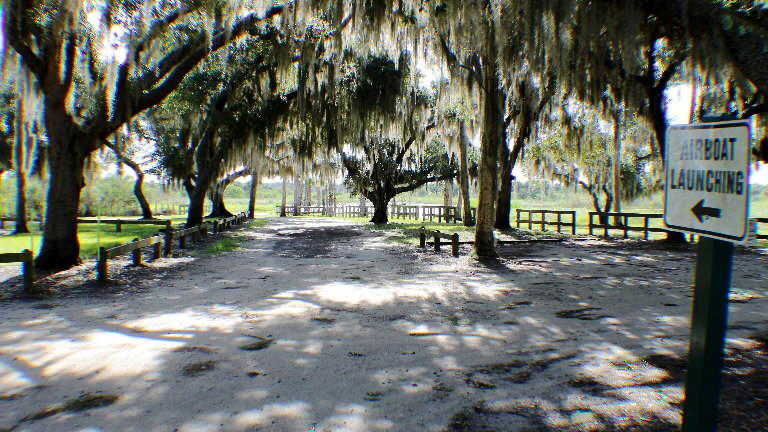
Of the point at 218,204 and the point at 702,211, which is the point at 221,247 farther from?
the point at 218,204

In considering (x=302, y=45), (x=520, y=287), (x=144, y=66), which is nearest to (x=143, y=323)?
(x=520, y=287)

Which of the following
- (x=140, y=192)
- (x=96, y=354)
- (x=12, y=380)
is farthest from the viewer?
(x=140, y=192)

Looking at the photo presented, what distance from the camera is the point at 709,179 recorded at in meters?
1.81

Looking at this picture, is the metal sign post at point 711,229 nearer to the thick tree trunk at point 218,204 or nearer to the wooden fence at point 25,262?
the wooden fence at point 25,262

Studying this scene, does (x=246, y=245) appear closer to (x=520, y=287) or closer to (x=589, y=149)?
(x=520, y=287)

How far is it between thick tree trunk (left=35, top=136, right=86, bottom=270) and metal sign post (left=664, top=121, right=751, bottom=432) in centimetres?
963

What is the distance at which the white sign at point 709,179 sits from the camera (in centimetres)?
168

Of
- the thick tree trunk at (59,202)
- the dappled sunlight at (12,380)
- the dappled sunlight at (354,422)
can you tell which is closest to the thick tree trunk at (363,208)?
the thick tree trunk at (59,202)

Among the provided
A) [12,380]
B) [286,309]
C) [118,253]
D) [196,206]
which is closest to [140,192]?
[196,206]

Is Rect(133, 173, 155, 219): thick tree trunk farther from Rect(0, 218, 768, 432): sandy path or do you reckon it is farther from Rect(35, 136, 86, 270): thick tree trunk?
Rect(0, 218, 768, 432): sandy path

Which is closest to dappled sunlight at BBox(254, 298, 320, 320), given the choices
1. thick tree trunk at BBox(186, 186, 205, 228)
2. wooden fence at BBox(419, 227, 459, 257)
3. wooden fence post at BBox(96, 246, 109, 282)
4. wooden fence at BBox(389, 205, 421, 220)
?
wooden fence post at BBox(96, 246, 109, 282)

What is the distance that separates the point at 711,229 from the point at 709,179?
0.66ft

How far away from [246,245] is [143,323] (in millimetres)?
Answer: 9019

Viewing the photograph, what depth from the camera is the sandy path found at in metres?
2.93
